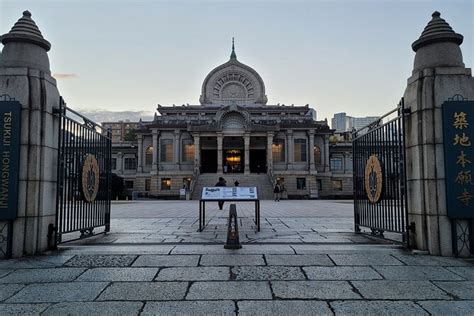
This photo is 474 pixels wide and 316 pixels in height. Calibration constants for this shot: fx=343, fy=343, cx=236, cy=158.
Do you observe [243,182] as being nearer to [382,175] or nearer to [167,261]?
[382,175]

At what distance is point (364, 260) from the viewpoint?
6.40m

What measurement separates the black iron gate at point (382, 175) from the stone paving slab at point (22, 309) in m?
6.93

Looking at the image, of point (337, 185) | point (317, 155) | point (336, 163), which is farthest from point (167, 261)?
point (336, 163)

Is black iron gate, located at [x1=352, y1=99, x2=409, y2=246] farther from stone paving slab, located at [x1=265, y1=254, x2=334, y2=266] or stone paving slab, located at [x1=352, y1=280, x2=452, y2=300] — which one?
stone paving slab, located at [x1=352, y1=280, x2=452, y2=300]

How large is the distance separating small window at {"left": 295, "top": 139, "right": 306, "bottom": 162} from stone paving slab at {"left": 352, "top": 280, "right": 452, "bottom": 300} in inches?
1769

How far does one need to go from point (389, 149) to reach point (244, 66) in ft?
186

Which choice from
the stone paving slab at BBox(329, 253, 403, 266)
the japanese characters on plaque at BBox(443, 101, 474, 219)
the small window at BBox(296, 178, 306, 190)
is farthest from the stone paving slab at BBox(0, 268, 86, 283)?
the small window at BBox(296, 178, 306, 190)

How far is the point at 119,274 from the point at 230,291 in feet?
6.54

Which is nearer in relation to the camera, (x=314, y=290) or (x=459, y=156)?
(x=314, y=290)

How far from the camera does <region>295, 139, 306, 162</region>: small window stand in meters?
49.6

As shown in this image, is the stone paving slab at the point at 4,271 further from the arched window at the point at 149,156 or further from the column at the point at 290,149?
the arched window at the point at 149,156

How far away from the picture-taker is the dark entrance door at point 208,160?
5325 centimetres

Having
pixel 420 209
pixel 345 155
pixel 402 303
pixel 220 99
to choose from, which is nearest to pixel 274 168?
pixel 345 155

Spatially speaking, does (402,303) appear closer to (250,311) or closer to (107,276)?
(250,311)
